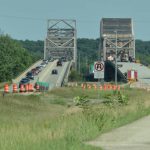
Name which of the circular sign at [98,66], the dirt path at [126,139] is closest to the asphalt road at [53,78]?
the circular sign at [98,66]

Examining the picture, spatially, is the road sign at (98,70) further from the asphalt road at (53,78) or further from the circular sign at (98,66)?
the asphalt road at (53,78)

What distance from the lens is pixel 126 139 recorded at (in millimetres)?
16391

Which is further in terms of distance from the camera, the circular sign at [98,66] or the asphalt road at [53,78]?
the asphalt road at [53,78]

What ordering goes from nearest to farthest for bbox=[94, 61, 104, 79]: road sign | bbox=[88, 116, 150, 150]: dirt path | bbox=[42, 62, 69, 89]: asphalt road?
1. bbox=[88, 116, 150, 150]: dirt path
2. bbox=[94, 61, 104, 79]: road sign
3. bbox=[42, 62, 69, 89]: asphalt road

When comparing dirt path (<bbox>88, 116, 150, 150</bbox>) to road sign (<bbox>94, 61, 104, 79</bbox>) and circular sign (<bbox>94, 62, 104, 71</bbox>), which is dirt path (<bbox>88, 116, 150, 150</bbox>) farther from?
circular sign (<bbox>94, 62, 104, 71</bbox>)

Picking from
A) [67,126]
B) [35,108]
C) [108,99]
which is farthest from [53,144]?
[35,108]

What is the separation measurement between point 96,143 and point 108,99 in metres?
15.3

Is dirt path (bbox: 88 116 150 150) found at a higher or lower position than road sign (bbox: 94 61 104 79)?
lower

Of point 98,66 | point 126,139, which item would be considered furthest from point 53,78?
point 126,139

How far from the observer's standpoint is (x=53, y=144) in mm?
13781

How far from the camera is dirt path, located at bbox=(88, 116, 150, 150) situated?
48.5 feet

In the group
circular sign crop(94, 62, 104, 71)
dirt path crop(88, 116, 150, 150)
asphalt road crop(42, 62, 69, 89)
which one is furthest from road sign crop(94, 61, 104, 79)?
asphalt road crop(42, 62, 69, 89)

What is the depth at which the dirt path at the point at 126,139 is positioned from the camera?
582 inches

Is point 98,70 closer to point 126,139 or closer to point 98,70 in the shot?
point 98,70
